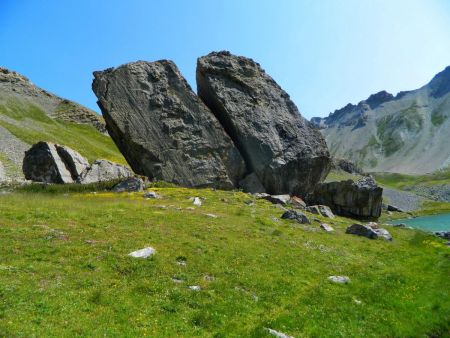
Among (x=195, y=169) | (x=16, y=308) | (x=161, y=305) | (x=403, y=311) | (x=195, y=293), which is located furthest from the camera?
(x=195, y=169)

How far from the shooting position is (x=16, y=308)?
52.5 ft

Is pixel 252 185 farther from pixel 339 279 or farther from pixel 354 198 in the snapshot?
pixel 339 279

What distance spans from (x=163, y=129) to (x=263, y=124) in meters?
18.0

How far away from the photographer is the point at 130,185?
187 feet

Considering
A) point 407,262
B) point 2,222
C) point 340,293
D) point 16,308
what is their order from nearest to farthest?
point 16,308 < point 340,293 < point 2,222 < point 407,262

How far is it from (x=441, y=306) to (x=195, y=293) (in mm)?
14304

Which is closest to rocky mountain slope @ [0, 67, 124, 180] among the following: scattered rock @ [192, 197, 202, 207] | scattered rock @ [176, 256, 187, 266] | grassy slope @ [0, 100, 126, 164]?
grassy slope @ [0, 100, 126, 164]

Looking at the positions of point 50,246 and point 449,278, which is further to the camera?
point 449,278

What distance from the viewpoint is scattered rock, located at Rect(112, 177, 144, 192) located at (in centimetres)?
5666

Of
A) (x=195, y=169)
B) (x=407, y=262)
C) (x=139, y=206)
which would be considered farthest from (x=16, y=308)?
(x=195, y=169)

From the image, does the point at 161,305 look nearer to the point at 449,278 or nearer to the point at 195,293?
the point at 195,293

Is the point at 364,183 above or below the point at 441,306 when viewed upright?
above

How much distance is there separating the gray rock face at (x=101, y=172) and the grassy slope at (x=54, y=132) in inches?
2441

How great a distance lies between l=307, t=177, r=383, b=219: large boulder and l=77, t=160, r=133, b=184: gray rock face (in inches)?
1439
